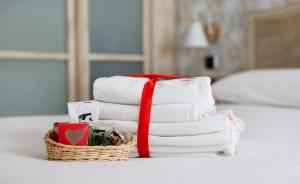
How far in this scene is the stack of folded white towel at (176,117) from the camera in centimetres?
112

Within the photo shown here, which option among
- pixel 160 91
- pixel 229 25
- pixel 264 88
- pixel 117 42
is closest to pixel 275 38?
pixel 229 25

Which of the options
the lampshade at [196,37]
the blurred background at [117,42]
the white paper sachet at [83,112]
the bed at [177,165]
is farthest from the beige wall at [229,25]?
the white paper sachet at [83,112]

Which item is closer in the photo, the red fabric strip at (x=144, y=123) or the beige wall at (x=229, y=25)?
the red fabric strip at (x=144, y=123)

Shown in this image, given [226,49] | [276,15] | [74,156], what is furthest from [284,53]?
[74,156]

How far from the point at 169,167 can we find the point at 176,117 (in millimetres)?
170

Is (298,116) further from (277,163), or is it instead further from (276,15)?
(276,15)

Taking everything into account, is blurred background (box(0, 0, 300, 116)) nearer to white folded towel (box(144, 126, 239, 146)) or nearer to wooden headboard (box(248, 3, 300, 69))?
wooden headboard (box(248, 3, 300, 69))

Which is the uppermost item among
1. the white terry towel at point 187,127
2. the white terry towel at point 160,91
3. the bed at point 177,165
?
the white terry towel at point 160,91

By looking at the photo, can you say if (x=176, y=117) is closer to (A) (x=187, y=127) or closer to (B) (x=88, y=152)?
(A) (x=187, y=127)

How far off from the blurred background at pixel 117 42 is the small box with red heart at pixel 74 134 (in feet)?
6.54

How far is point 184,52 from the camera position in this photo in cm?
367

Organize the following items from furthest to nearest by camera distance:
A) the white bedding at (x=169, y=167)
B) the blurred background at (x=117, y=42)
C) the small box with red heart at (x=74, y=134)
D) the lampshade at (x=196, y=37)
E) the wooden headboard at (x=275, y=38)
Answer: the lampshade at (x=196, y=37) < the blurred background at (x=117, y=42) < the wooden headboard at (x=275, y=38) < the small box with red heart at (x=74, y=134) < the white bedding at (x=169, y=167)

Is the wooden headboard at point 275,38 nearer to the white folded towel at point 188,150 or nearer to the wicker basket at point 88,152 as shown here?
the white folded towel at point 188,150

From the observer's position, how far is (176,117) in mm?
1126
